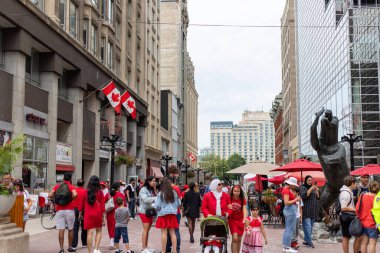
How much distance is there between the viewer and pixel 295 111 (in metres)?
83.9

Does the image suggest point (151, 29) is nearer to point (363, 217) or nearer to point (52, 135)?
point (52, 135)

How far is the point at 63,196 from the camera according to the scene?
11.2 meters

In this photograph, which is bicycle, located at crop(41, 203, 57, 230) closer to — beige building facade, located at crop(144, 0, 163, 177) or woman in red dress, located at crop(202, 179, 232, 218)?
woman in red dress, located at crop(202, 179, 232, 218)

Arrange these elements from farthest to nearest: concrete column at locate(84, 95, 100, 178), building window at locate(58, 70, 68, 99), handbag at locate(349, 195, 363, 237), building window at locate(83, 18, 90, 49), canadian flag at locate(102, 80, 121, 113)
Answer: concrete column at locate(84, 95, 100, 178) < building window at locate(83, 18, 90, 49) < building window at locate(58, 70, 68, 99) < canadian flag at locate(102, 80, 121, 113) < handbag at locate(349, 195, 363, 237)

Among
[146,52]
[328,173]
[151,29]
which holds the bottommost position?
[328,173]

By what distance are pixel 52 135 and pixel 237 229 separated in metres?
16.8

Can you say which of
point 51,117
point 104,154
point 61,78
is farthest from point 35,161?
point 104,154

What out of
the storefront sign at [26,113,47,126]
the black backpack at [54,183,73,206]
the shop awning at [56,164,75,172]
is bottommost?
the black backpack at [54,183,73,206]

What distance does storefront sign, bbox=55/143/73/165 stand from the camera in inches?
1013

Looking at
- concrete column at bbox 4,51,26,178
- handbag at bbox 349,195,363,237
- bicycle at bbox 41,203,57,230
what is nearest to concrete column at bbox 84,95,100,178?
bicycle at bbox 41,203,57,230

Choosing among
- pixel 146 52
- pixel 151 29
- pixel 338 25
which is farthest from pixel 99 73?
pixel 338 25

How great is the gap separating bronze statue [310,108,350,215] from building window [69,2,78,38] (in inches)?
700

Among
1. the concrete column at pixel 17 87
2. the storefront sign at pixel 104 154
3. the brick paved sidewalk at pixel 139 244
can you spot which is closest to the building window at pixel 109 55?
the storefront sign at pixel 104 154

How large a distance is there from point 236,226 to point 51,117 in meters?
17.0
